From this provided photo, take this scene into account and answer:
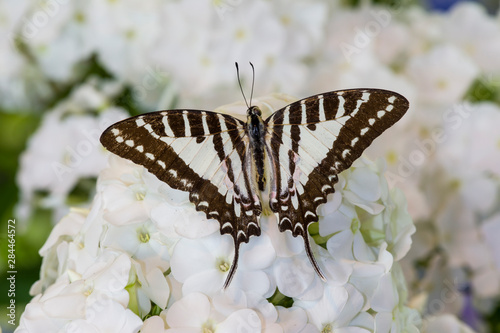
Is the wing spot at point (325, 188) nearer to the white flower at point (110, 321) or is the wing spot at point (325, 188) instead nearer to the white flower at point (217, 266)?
the white flower at point (217, 266)

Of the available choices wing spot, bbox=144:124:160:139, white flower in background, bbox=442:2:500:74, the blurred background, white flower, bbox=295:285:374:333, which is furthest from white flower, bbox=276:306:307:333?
white flower in background, bbox=442:2:500:74

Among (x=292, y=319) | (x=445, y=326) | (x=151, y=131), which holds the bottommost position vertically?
(x=445, y=326)

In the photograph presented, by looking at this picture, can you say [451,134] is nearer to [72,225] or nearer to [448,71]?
[448,71]

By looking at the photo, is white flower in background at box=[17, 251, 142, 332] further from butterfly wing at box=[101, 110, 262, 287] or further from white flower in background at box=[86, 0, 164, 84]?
white flower in background at box=[86, 0, 164, 84]

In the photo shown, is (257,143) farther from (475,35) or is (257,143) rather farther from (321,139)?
(475,35)

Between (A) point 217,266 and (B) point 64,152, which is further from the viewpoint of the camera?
(B) point 64,152

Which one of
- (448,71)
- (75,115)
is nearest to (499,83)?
(448,71)

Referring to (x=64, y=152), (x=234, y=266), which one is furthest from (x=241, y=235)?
(x=64, y=152)
